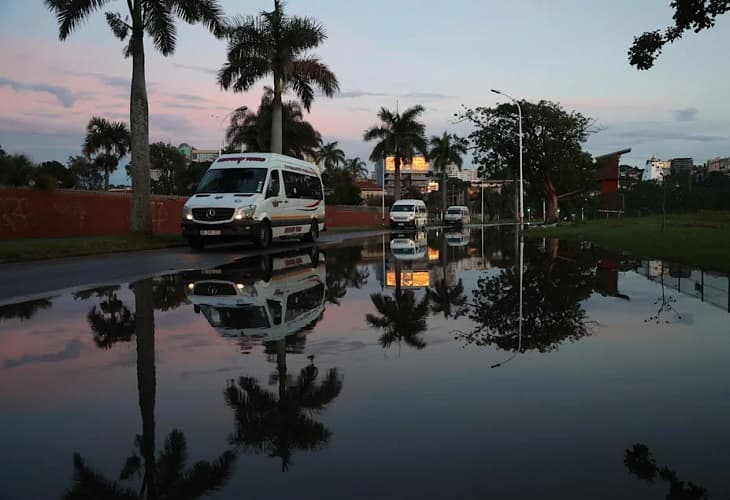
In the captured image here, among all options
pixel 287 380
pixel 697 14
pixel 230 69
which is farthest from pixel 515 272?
pixel 230 69

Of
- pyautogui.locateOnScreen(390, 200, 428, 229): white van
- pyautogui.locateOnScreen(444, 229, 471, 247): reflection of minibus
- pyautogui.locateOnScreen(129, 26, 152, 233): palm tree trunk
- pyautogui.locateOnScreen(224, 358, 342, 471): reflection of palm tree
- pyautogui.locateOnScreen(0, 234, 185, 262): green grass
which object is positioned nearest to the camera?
pyautogui.locateOnScreen(224, 358, 342, 471): reflection of palm tree

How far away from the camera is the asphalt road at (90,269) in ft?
36.6

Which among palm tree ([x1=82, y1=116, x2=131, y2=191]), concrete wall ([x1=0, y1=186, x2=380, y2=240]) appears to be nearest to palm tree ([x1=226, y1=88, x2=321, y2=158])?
palm tree ([x1=82, y1=116, x2=131, y2=191])

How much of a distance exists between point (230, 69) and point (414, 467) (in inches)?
1302

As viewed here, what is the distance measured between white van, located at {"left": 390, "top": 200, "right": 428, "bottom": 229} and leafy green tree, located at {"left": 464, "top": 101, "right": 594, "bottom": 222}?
423 inches

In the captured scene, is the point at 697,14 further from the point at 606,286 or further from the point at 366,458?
the point at 366,458

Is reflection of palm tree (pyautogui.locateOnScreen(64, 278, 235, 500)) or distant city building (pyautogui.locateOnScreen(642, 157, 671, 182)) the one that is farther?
distant city building (pyautogui.locateOnScreen(642, 157, 671, 182))

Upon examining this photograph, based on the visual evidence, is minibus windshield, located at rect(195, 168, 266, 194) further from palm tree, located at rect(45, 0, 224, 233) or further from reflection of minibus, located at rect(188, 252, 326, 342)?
reflection of minibus, located at rect(188, 252, 326, 342)

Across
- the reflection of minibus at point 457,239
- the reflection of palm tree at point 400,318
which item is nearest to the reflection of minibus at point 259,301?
the reflection of palm tree at point 400,318

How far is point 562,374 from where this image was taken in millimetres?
5469

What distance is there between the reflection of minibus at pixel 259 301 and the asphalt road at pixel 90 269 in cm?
156

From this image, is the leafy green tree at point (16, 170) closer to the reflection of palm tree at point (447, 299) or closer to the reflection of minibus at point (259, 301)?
the reflection of minibus at point (259, 301)

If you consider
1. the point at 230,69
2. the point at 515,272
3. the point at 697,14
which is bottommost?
the point at 515,272

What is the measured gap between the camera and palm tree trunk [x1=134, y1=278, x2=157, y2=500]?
351 centimetres
